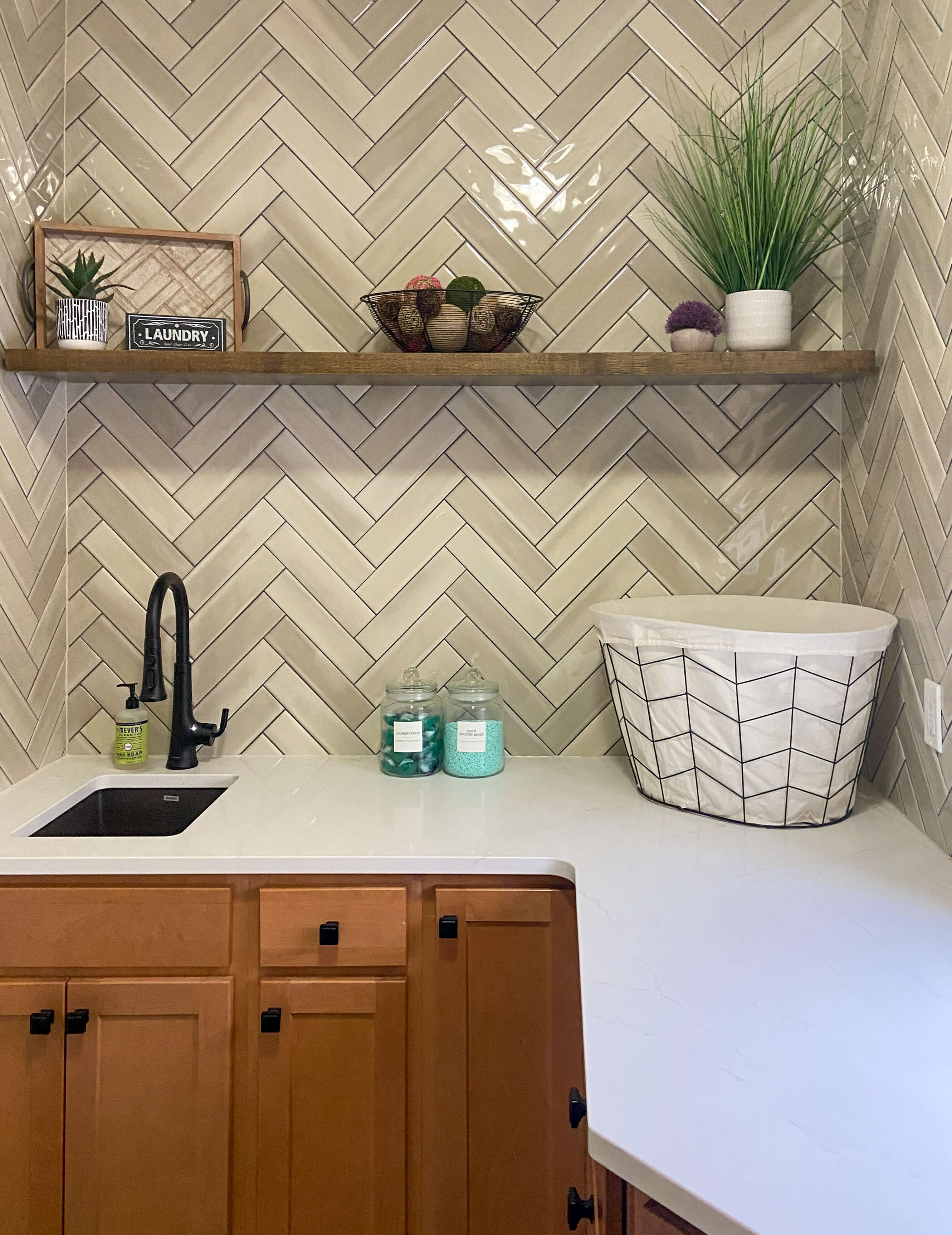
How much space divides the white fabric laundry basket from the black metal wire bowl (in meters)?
0.61

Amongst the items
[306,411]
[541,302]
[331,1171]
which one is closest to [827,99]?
[541,302]

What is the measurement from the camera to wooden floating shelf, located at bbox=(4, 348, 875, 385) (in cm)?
180

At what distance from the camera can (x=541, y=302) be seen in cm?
201

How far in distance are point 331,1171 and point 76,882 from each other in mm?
618

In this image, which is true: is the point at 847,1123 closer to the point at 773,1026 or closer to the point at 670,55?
the point at 773,1026

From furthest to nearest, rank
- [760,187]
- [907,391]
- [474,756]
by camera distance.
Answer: [474,756] < [760,187] < [907,391]

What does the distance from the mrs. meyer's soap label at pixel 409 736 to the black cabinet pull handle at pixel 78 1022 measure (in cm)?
72

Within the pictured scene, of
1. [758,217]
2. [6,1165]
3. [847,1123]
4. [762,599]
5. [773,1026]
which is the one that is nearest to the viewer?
[847,1123]

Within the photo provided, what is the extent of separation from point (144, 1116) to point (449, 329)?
148 cm

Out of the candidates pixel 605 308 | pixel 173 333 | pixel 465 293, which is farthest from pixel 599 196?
pixel 173 333

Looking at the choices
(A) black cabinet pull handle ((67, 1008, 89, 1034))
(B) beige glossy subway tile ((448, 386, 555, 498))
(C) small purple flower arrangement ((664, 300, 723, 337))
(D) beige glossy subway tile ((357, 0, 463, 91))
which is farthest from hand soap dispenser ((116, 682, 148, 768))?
(D) beige glossy subway tile ((357, 0, 463, 91))

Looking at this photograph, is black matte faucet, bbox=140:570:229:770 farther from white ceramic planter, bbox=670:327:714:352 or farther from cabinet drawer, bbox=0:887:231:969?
white ceramic planter, bbox=670:327:714:352

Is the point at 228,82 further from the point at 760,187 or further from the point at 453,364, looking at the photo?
the point at 760,187

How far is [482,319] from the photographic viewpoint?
1.84m
